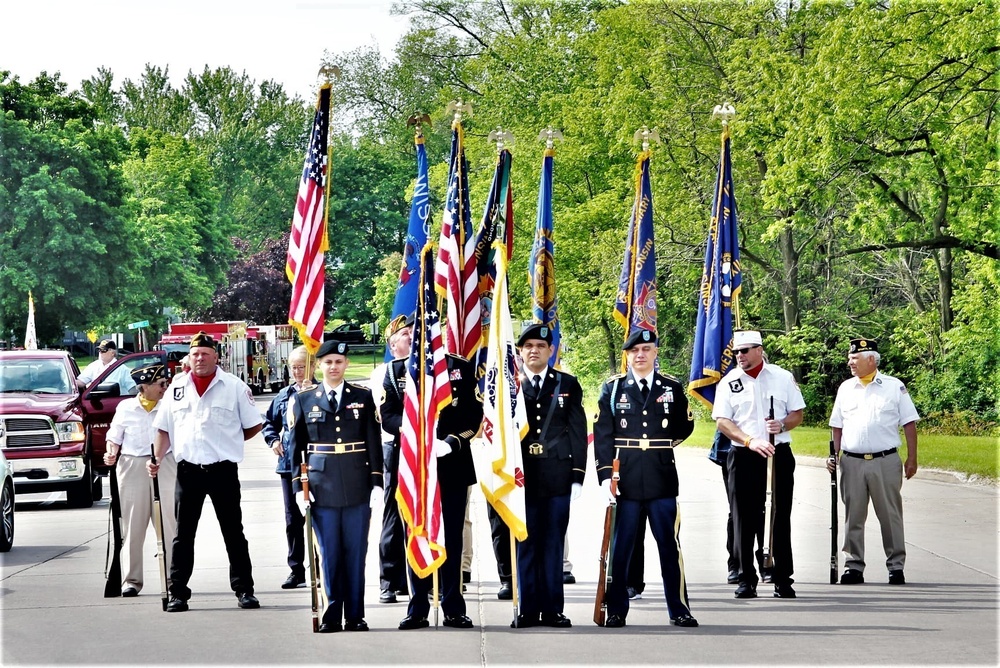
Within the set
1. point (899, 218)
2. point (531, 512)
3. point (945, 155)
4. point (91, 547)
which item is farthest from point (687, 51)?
point (531, 512)

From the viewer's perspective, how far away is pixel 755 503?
38.3ft

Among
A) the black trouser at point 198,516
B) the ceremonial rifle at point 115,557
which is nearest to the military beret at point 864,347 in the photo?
the black trouser at point 198,516

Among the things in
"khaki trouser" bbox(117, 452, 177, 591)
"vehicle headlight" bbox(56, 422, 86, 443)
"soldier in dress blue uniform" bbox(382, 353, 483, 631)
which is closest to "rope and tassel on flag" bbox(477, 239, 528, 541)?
"soldier in dress blue uniform" bbox(382, 353, 483, 631)

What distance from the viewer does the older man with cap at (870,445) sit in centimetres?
1216

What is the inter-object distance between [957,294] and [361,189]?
59200 millimetres

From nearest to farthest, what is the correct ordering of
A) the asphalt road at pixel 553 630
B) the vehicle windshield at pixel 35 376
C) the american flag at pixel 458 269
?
1. the asphalt road at pixel 553 630
2. the american flag at pixel 458 269
3. the vehicle windshield at pixel 35 376

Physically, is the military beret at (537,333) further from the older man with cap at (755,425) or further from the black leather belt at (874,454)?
the black leather belt at (874,454)

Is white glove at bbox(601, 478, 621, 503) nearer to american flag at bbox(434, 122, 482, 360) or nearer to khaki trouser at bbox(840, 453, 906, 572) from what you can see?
american flag at bbox(434, 122, 482, 360)

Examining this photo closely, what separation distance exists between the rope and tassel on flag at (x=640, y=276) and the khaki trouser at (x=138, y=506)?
4.85m

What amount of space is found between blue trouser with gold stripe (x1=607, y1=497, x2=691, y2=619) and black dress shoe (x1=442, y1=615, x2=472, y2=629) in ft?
3.34

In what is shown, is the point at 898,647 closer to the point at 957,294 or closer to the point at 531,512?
the point at 531,512

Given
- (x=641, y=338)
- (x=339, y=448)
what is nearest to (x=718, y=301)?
(x=641, y=338)

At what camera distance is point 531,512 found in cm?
1034

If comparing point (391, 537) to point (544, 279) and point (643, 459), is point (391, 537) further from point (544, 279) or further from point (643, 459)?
point (544, 279)
